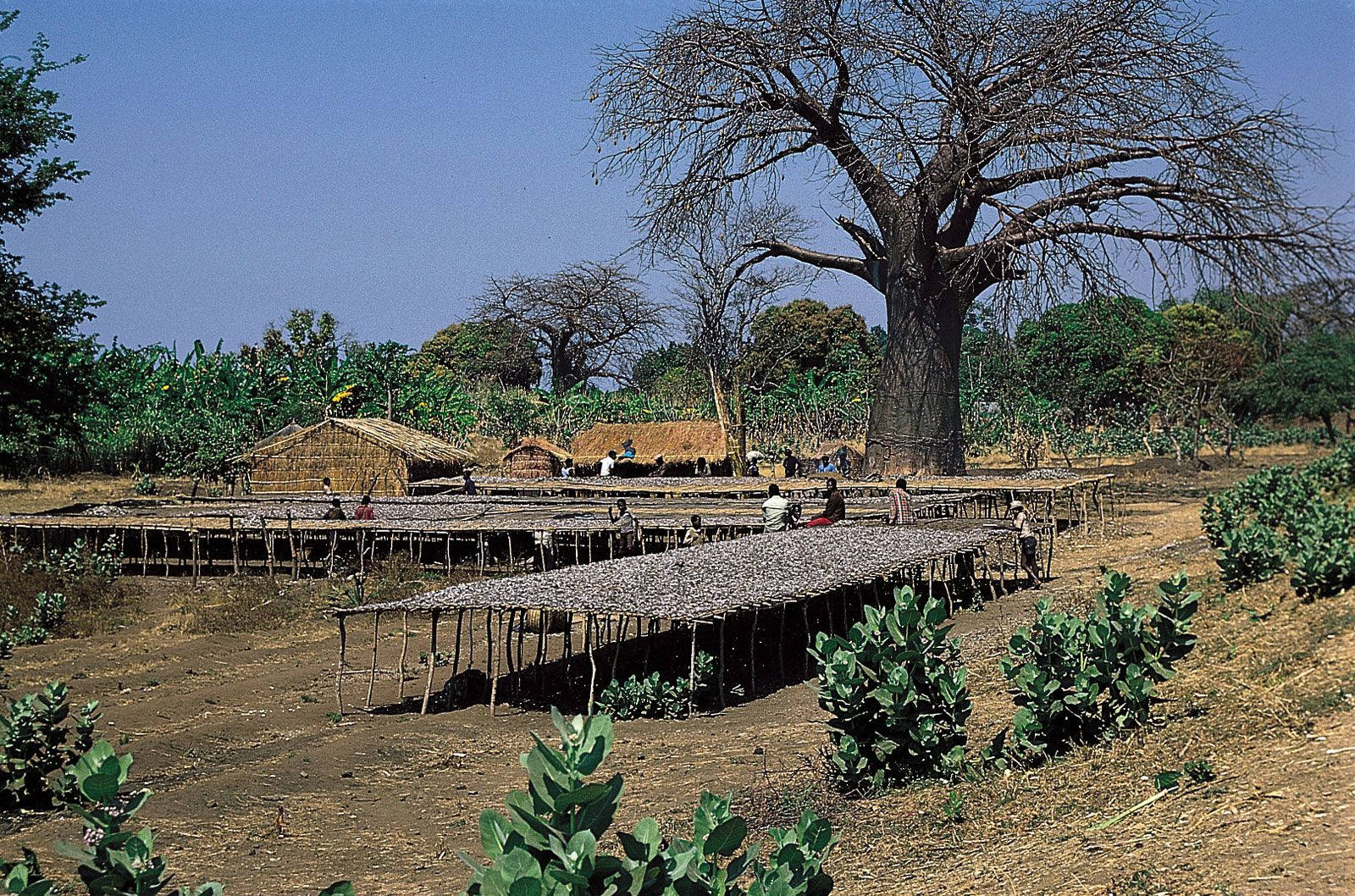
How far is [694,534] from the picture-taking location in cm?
1744

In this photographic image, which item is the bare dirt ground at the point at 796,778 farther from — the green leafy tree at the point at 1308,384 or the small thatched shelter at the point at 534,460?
the green leafy tree at the point at 1308,384

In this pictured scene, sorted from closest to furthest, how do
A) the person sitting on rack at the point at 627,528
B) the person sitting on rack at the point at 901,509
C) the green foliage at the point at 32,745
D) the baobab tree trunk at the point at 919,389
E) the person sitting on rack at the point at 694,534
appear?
the green foliage at the point at 32,745 → the person sitting on rack at the point at 901,509 → the person sitting on rack at the point at 694,534 → the person sitting on rack at the point at 627,528 → the baobab tree trunk at the point at 919,389

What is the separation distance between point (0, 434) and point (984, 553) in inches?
627

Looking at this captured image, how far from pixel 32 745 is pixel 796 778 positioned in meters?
4.77

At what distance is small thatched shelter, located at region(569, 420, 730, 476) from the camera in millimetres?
29344

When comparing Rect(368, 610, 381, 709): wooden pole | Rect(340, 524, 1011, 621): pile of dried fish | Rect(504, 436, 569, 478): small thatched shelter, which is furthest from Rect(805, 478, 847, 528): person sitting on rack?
Rect(504, 436, 569, 478): small thatched shelter

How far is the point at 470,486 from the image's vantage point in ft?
78.7

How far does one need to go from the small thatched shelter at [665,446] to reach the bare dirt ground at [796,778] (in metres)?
15.9

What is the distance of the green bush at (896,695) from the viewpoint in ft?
20.6

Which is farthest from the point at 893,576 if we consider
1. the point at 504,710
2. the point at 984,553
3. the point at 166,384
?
the point at 166,384

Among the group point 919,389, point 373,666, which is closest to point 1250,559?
point 373,666

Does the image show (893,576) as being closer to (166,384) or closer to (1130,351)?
(166,384)

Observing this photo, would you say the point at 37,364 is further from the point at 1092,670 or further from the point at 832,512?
the point at 1092,670

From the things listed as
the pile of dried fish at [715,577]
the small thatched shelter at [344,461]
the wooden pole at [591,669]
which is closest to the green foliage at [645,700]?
the wooden pole at [591,669]
